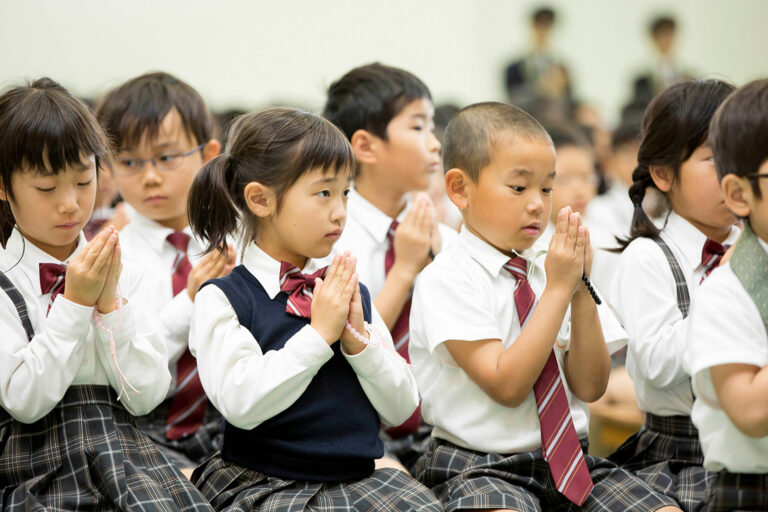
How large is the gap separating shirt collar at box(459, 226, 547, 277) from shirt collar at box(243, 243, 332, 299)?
17.6 inches

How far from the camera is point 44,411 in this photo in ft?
5.44

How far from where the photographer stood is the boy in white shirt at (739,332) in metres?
1.39

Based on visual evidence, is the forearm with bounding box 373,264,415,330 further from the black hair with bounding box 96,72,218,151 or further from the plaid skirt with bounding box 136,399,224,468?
the black hair with bounding box 96,72,218,151

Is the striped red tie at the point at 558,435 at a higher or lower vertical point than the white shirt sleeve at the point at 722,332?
→ lower

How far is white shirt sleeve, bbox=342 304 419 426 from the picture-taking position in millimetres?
1708

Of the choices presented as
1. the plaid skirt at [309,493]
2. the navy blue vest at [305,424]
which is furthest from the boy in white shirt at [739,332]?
the navy blue vest at [305,424]

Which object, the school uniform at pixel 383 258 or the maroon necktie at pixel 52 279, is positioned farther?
the school uniform at pixel 383 258

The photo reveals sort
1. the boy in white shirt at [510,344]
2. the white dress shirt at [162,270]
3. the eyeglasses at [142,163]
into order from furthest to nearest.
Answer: the eyeglasses at [142,163] → the white dress shirt at [162,270] → the boy in white shirt at [510,344]

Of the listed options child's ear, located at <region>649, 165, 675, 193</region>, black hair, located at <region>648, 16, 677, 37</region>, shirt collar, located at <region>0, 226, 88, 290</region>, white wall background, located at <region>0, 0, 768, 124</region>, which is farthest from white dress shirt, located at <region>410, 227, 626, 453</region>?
black hair, located at <region>648, 16, 677, 37</region>

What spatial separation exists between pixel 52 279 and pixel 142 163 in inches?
26.3

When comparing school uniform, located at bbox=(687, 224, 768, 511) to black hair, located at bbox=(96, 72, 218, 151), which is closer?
school uniform, located at bbox=(687, 224, 768, 511)

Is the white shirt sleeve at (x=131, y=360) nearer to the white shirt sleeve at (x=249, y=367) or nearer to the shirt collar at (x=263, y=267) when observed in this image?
the white shirt sleeve at (x=249, y=367)

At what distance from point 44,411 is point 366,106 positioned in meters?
1.31

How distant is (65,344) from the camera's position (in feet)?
5.36
